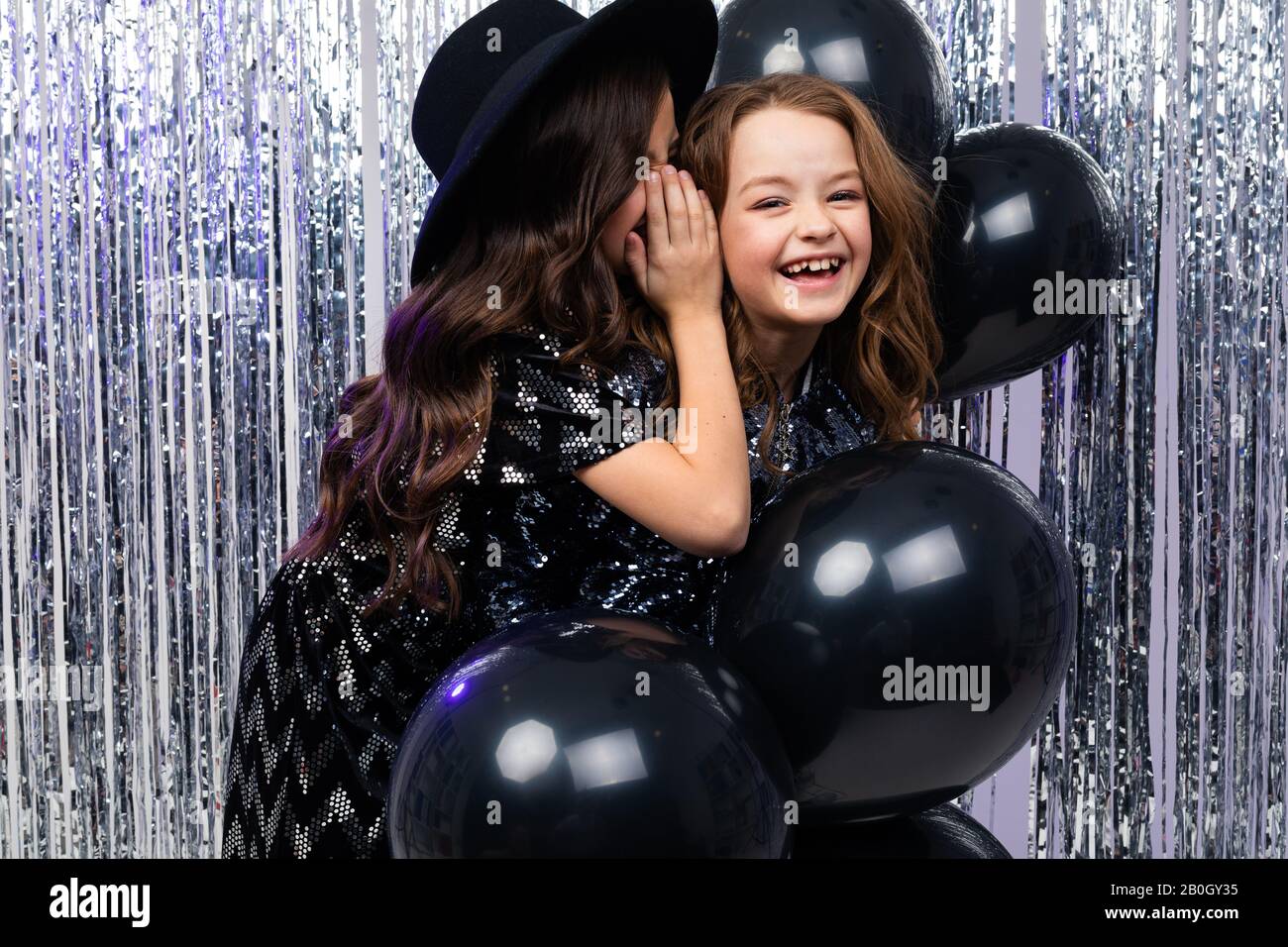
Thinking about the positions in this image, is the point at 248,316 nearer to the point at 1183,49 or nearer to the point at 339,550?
the point at 339,550

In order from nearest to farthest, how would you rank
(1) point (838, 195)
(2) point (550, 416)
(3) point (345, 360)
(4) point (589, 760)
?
(4) point (589, 760)
(2) point (550, 416)
(1) point (838, 195)
(3) point (345, 360)

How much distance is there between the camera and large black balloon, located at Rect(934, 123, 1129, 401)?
126 centimetres

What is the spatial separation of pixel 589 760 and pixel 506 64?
0.72 metres

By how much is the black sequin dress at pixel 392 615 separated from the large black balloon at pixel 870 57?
14.8 inches

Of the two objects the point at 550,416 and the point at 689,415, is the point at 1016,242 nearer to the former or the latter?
the point at 689,415

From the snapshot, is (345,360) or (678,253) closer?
(678,253)

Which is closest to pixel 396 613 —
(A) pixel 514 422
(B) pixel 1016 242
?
(A) pixel 514 422

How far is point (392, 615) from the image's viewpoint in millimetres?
1168

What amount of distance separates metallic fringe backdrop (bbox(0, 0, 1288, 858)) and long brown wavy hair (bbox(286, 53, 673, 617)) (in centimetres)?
61

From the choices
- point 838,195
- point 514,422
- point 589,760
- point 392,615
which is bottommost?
point 589,760

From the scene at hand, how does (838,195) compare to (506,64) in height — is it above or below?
below

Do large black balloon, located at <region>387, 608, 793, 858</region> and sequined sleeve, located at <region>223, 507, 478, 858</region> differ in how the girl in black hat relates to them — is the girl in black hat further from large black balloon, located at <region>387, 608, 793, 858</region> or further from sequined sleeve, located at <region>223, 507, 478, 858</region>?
large black balloon, located at <region>387, 608, 793, 858</region>

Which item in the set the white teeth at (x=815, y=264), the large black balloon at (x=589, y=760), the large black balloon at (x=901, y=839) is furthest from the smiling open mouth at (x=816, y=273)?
the large black balloon at (x=901, y=839)

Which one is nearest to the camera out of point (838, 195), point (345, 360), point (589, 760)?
point (589, 760)
